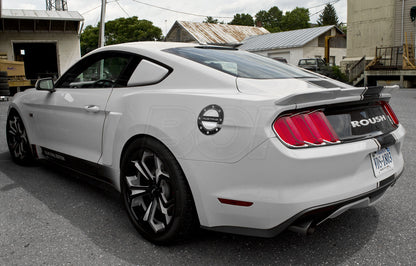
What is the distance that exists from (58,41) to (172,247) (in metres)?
25.5

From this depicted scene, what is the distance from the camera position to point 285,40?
40094mm

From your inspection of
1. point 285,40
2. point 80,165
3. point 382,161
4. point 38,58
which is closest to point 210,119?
point 382,161

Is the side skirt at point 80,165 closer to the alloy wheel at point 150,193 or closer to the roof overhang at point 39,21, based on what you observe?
the alloy wheel at point 150,193

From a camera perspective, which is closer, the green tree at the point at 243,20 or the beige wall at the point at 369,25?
the beige wall at the point at 369,25

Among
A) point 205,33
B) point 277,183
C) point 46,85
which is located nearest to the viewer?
point 277,183

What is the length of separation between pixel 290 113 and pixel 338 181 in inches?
18.7

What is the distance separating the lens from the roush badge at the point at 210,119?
2.30 meters

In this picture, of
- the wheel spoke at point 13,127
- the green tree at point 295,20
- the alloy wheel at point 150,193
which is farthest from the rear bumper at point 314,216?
the green tree at point 295,20

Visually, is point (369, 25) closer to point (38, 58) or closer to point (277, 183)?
point (38, 58)

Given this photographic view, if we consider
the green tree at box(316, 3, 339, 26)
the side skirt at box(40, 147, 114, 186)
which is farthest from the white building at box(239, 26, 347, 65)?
the green tree at box(316, 3, 339, 26)

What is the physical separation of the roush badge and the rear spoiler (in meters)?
0.35

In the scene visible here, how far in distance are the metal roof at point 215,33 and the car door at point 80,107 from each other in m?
37.9

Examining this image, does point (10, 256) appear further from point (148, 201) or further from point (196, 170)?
point (196, 170)

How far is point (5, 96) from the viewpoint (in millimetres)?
16203
